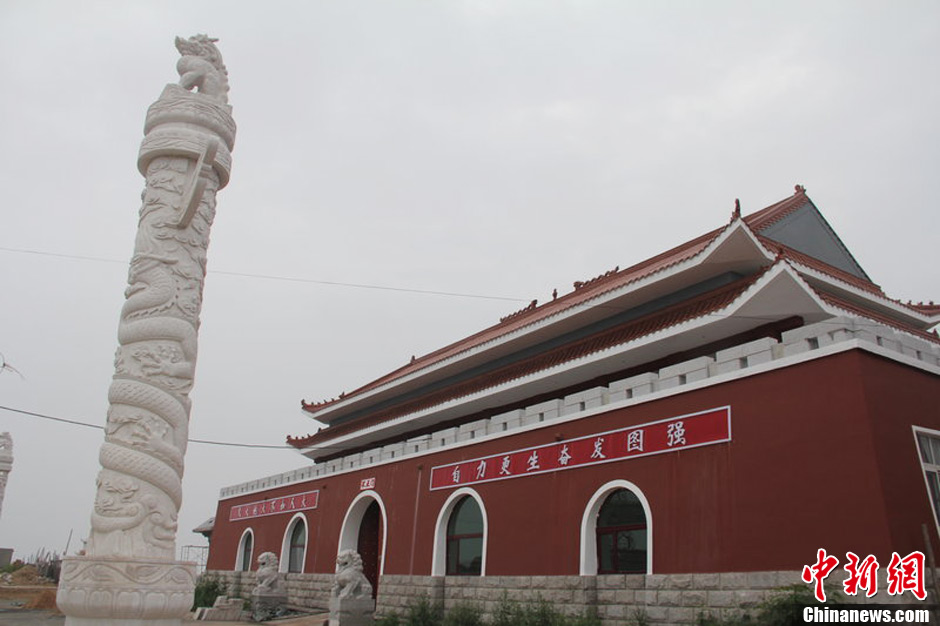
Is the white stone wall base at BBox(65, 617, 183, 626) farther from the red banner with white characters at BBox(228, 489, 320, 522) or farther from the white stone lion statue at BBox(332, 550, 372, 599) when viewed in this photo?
the red banner with white characters at BBox(228, 489, 320, 522)

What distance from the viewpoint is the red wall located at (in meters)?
7.45

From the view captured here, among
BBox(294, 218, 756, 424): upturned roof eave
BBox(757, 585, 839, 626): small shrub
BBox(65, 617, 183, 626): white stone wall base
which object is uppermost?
BBox(294, 218, 756, 424): upturned roof eave

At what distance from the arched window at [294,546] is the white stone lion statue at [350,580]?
5131 mm

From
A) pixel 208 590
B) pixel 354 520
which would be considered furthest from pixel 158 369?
pixel 208 590

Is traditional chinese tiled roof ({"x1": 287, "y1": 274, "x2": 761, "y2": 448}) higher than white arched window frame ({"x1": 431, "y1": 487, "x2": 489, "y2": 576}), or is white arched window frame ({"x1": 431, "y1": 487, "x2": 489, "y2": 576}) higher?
traditional chinese tiled roof ({"x1": 287, "y1": 274, "x2": 761, "y2": 448})

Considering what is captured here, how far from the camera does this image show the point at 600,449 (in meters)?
10.5

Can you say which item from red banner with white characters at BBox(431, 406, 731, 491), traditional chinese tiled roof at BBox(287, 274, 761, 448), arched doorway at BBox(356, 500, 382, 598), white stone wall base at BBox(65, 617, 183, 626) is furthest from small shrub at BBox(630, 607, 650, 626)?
arched doorway at BBox(356, 500, 382, 598)

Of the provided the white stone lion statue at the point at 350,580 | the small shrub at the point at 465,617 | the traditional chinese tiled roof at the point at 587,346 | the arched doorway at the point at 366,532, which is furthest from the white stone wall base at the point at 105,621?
the arched doorway at the point at 366,532

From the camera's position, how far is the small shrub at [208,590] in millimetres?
19266

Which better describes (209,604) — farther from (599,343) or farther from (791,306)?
(791,306)

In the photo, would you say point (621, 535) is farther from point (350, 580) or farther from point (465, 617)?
point (350, 580)

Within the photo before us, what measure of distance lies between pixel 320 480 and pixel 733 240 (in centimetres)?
1181

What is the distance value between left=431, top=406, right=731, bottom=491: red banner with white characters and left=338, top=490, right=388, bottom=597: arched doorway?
3316 millimetres

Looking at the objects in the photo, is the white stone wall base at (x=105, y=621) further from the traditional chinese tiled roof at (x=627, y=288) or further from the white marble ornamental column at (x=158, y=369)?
the traditional chinese tiled roof at (x=627, y=288)
